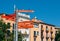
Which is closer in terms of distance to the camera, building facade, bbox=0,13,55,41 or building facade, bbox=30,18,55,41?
building facade, bbox=0,13,55,41

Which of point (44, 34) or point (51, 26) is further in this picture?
point (51, 26)

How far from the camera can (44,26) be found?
7844 cm

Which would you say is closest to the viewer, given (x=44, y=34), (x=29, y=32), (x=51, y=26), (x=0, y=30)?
(x=0, y=30)

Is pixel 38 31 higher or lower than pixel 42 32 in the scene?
higher

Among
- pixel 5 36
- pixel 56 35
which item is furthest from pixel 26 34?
pixel 5 36

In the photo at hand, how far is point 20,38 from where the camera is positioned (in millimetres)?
58625

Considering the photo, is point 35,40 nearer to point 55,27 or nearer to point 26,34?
point 26,34

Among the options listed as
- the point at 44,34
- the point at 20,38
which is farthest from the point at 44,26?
the point at 20,38

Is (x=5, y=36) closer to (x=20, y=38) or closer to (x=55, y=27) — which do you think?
(x=20, y=38)

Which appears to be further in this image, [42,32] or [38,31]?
[42,32]

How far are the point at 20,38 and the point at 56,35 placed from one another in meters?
24.9

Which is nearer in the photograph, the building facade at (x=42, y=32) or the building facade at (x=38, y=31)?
the building facade at (x=38, y=31)

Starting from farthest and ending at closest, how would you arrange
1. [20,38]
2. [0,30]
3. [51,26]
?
[51,26], [20,38], [0,30]

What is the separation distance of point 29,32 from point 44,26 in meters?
7.23
